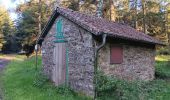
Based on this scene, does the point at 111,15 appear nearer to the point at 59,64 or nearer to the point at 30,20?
the point at 59,64

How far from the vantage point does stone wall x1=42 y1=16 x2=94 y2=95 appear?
12.3 metres

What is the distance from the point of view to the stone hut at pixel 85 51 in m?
12.3

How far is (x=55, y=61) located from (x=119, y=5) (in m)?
23.4

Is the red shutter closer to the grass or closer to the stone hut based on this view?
the stone hut

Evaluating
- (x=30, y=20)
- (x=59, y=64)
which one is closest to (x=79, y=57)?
(x=59, y=64)

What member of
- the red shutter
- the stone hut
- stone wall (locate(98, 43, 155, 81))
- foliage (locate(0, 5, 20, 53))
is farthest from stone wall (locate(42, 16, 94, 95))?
foliage (locate(0, 5, 20, 53))

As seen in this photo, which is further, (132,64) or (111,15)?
(111,15)

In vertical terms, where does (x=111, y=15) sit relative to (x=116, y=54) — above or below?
above

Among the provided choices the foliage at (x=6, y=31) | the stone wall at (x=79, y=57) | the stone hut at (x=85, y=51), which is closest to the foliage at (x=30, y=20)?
the foliage at (x=6, y=31)

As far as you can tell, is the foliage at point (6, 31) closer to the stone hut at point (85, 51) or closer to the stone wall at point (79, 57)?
the stone hut at point (85, 51)

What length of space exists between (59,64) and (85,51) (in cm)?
262

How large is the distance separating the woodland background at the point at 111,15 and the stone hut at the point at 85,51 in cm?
1334

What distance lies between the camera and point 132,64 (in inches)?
594

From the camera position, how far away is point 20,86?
14602 mm
